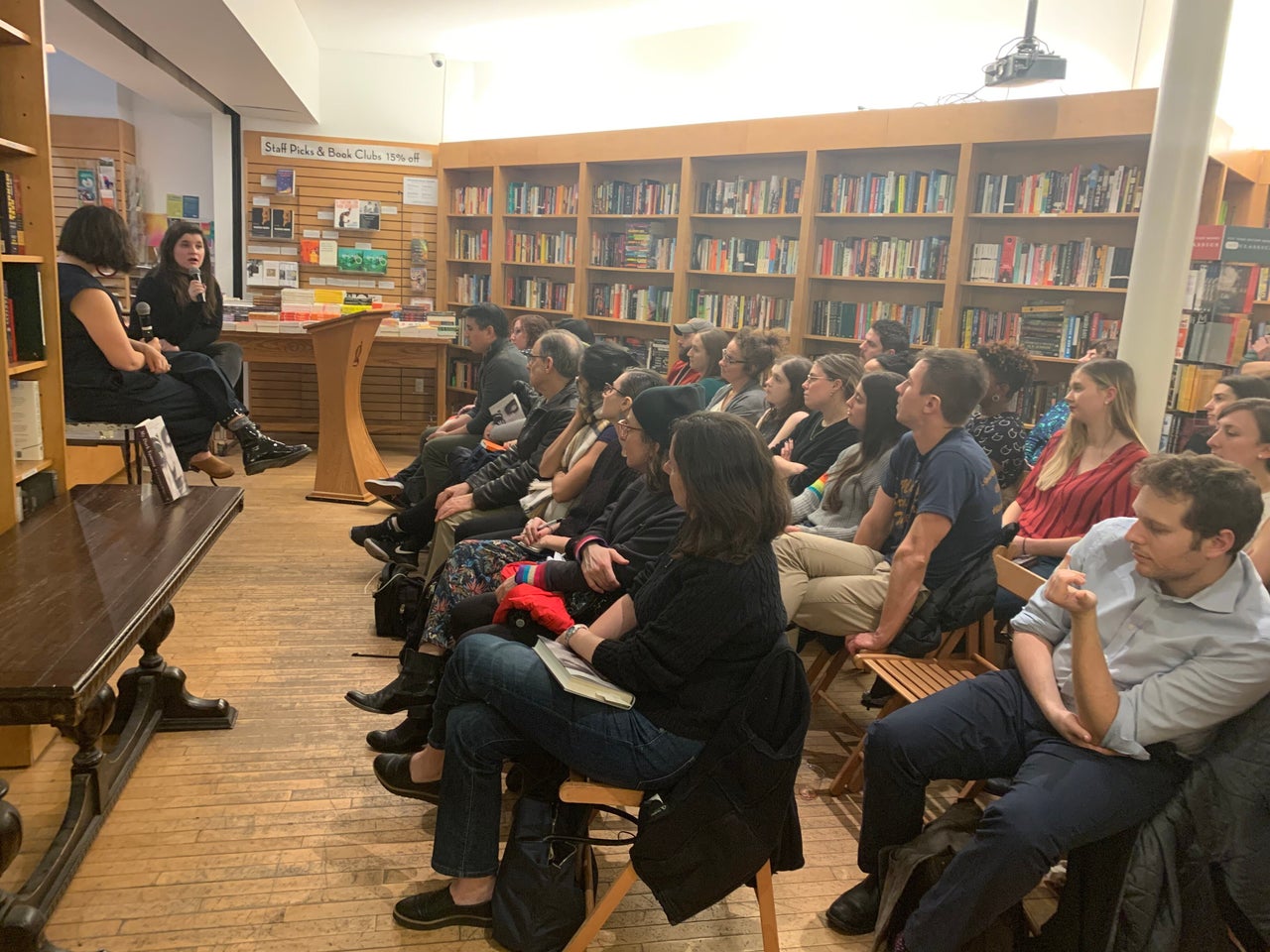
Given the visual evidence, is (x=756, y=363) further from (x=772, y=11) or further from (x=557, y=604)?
(x=772, y=11)

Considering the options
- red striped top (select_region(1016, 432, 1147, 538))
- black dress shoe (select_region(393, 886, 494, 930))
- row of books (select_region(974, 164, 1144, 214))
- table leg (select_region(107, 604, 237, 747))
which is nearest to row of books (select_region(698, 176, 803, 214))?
row of books (select_region(974, 164, 1144, 214))

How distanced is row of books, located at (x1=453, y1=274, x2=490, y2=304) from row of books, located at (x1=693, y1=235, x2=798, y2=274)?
232cm

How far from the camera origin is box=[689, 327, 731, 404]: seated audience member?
5336 millimetres

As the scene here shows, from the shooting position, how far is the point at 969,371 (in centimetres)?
277

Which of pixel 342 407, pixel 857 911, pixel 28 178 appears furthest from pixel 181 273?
pixel 857 911

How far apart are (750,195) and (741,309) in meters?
0.79

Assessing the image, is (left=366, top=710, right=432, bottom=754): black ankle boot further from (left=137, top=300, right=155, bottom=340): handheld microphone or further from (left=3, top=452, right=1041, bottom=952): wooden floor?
(left=137, top=300, right=155, bottom=340): handheld microphone

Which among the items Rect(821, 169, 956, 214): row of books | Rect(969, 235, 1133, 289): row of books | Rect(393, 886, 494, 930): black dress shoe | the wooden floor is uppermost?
Rect(821, 169, 956, 214): row of books

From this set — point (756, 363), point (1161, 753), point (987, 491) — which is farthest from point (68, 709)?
point (756, 363)

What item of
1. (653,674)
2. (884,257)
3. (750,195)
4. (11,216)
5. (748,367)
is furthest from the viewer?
(750,195)

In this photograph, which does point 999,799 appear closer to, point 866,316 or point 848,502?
point 848,502

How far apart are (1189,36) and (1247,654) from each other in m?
2.34

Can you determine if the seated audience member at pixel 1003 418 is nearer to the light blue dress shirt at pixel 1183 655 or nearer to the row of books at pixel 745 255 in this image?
the light blue dress shirt at pixel 1183 655

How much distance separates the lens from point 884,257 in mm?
5898
